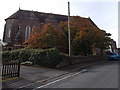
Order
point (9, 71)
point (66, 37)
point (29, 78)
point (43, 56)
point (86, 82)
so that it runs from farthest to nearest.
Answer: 1. point (66, 37)
2. point (43, 56)
3. point (29, 78)
4. point (9, 71)
5. point (86, 82)

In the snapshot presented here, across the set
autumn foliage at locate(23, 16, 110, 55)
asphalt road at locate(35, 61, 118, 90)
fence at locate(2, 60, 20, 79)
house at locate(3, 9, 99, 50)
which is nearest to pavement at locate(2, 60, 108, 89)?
fence at locate(2, 60, 20, 79)

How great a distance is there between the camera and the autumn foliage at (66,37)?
59.2ft

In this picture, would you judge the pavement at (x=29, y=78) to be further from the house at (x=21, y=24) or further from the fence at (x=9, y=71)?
the house at (x=21, y=24)

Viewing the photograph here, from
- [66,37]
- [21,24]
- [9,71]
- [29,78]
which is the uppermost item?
[21,24]

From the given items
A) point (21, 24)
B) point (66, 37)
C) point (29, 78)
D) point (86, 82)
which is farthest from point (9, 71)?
point (21, 24)

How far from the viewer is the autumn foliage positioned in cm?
1803

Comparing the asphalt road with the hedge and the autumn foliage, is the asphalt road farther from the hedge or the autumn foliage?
the autumn foliage

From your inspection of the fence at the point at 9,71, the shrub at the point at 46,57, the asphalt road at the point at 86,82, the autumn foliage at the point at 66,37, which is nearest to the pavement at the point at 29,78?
the fence at the point at 9,71

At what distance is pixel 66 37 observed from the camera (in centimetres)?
2112

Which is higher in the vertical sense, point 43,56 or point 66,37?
point 66,37

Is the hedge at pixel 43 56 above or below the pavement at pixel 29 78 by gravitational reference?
above

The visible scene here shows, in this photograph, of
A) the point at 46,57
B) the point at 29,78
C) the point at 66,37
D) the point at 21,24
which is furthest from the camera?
the point at 21,24

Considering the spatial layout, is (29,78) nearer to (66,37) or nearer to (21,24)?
(66,37)

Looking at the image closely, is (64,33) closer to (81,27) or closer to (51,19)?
(81,27)
